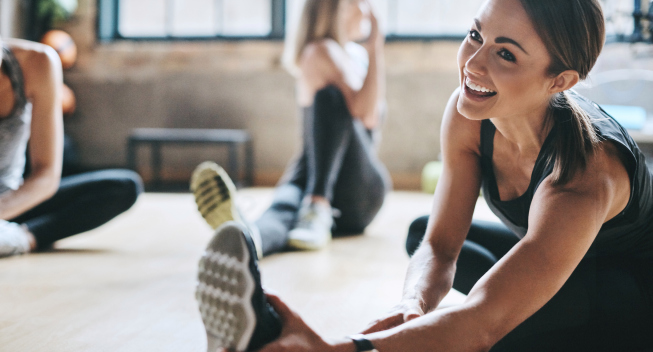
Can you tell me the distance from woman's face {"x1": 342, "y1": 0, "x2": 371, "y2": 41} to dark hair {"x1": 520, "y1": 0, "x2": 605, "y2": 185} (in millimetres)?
1396

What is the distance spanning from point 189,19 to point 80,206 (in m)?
2.61

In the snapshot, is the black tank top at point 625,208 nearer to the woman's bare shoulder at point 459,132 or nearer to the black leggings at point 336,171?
the woman's bare shoulder at point 459,132

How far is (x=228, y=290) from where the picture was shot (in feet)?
1.89

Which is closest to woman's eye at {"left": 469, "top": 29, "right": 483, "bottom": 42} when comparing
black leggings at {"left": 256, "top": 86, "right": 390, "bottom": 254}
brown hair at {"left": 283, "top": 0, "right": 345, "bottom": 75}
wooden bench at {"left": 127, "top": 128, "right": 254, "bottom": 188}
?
black leggings at {"left": 256, "top": 86, "right": 390, "bottom": 254}

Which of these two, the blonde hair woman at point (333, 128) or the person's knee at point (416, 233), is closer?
the person's knee at point (416, 233)

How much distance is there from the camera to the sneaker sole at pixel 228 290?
0.57 m

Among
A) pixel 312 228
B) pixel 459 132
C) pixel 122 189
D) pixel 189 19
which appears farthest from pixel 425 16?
pixel 459 132

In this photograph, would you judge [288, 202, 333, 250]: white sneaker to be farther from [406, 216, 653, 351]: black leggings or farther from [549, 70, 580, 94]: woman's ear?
[549, 70, 580, 94]: woman's ear

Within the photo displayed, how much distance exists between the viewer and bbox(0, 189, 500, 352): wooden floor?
3.22 ft

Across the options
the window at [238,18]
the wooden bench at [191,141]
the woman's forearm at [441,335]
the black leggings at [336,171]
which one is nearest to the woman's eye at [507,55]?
the woman's forearm at [441,335]

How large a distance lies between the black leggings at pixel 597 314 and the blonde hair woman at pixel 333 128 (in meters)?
1.01

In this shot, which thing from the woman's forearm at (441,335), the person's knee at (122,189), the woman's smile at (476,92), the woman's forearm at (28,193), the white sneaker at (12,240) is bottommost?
the white sneaker at (12,240)

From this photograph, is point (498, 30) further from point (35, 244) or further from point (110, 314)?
point (35, 244)

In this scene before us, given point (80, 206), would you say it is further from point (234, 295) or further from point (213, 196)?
point (234, 295)
